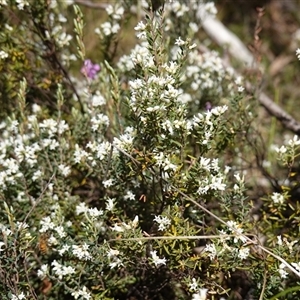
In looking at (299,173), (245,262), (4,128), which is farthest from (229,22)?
(245,262)

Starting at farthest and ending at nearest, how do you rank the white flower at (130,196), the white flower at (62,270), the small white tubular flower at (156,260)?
the white flower at (130,196) < the white flower at (62,270) < the small white tubular flower at (156,260)

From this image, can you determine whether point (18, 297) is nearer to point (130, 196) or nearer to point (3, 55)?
point (130, 196)

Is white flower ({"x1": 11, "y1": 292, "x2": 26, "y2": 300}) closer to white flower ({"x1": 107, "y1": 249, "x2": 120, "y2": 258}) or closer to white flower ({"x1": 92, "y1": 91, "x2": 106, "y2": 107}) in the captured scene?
white flower ({"x1": 107, "y1": 249, "x2": 120, "y2": 258})

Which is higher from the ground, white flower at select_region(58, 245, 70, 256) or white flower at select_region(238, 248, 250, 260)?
white flower at select_region(238, 248, 250, 260)

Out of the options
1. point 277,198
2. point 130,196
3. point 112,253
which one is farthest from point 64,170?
point 277,198

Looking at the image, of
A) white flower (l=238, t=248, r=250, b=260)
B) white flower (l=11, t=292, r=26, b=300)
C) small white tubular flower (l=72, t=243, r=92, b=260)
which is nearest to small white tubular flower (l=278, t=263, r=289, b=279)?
white flower (l=238, t=248, r=250, b=260)

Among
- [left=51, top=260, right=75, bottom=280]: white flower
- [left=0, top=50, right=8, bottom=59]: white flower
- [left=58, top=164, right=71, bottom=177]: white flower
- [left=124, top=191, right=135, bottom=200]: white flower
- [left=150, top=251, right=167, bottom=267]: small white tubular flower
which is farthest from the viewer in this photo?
[left=0, top=50, right=8, bottom=59]: white flower

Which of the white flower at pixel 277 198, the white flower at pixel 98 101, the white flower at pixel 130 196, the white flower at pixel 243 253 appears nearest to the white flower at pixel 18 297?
the white flower at pixel 130 196

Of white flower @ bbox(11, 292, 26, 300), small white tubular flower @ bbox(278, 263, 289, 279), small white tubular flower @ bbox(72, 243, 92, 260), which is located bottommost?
white flower @ bbox(11, 292, 26, 300)

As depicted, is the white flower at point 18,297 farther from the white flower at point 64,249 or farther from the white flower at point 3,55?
the white flower at point 3,55
